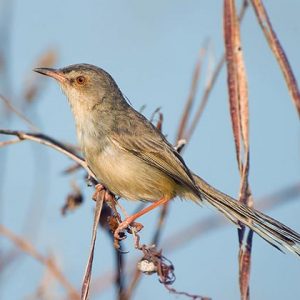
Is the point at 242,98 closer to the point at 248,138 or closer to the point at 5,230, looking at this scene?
the point at 248,138

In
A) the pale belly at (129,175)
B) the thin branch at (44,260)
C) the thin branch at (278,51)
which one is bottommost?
the thin branch at (44,260)

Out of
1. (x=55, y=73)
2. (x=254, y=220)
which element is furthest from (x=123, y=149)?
Result: (x=254, y=220)

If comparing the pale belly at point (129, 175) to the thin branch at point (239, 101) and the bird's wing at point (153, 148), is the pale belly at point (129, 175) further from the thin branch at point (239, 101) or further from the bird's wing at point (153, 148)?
the thin branch at point (239, 101)

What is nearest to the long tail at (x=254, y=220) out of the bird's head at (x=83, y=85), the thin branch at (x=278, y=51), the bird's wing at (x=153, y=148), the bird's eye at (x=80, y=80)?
the bird's wing at (x=153, y=148)

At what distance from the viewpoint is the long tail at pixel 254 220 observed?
3.17m

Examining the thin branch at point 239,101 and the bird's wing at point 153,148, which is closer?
the thin branch at point 239,101

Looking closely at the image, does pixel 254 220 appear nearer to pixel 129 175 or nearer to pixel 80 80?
pixel 129 175

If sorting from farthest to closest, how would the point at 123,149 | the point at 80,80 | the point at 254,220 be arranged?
1. the point at 80,80
2. the point at 123,149
3. the point at 254,220

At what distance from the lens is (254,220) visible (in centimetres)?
346

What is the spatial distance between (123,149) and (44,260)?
119 cm

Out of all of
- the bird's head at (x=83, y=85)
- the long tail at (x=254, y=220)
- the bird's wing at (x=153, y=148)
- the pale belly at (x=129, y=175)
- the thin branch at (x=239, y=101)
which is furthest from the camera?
the bird's head at (x=83, y=85)

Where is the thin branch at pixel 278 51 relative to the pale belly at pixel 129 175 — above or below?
above

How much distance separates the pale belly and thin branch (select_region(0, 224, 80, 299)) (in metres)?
0.75

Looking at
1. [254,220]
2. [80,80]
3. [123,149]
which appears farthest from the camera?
[80,80]
